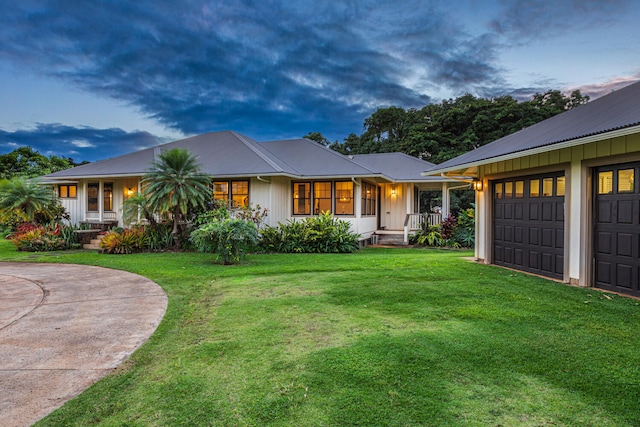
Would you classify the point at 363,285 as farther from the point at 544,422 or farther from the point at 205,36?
the point at 205,36

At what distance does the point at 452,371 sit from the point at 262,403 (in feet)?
5.37

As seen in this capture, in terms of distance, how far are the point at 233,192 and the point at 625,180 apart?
12413 mm

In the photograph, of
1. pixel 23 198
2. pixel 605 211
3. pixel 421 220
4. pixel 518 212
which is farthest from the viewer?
pixel 421 220

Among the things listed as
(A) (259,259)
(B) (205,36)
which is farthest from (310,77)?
(A) (259,259)

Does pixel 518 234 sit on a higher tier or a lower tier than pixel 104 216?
lower

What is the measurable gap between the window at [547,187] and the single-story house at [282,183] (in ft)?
21.7

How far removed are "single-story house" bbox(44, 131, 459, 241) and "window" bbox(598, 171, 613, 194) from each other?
798 centimetres

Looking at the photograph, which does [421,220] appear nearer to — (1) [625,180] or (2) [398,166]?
(2) [398,166]

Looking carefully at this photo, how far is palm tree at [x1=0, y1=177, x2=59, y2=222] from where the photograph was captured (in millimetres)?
14539

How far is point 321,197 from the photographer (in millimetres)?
15391

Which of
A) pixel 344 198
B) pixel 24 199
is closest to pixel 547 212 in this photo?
pixel 344 198

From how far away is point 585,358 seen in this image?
349 centimetres

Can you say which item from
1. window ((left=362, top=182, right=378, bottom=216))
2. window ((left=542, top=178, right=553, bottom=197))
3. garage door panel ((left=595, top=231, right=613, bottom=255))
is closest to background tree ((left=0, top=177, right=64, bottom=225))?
window ((left=362, top=182, right=378, bottom=216))

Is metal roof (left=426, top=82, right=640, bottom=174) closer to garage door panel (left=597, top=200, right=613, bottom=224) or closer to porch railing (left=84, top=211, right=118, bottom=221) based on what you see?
garage door panel (left=597, top=200, right=613, bottom=224)
